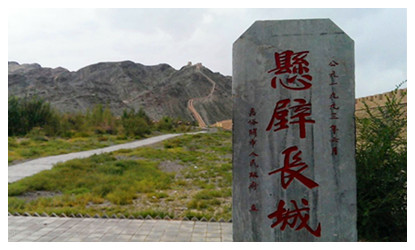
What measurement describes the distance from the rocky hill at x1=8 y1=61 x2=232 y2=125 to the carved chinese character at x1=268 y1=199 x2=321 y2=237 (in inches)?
1549

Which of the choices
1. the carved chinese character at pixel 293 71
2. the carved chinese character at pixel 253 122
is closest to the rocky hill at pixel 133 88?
the carved chinese character at pixel 253 122

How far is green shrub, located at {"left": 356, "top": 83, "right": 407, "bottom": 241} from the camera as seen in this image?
3.26 meters

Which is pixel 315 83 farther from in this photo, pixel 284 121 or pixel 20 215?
pixel 20 215

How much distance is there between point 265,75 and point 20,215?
13.0 ft

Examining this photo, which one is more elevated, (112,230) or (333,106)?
(333,106)

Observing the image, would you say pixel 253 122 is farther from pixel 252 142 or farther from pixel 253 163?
pixel 253 163

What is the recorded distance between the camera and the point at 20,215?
425 centimetres

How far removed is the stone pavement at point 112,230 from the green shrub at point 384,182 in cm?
161

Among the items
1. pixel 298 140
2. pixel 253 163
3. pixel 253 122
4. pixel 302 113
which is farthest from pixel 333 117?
pixel 253 163

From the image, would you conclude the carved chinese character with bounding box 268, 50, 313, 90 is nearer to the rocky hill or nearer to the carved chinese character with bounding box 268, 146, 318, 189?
the carved chinese character with bounding box 268, 146, 318, 189

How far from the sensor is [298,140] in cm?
284

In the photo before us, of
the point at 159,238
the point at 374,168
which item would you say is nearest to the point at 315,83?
the point at 374,168

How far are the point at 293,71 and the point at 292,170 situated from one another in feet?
3.13

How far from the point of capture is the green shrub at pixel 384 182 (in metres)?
3.26
